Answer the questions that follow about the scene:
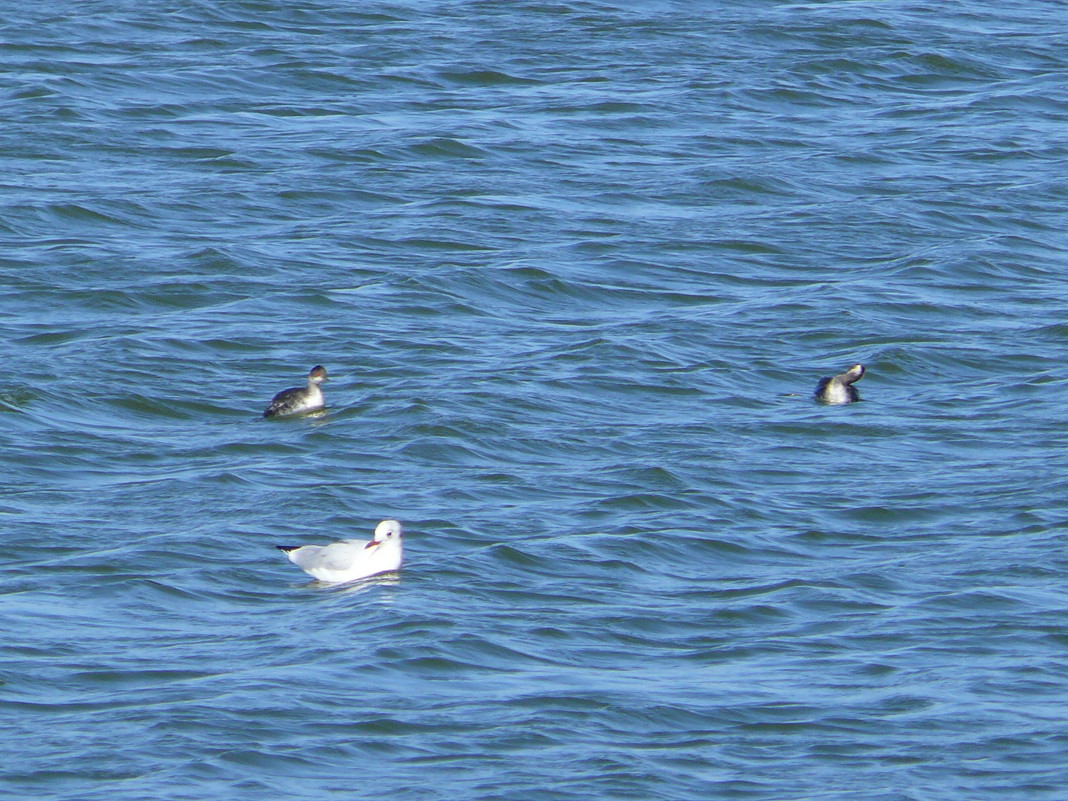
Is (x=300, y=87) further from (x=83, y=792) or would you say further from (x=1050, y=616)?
(x=83, y=792)

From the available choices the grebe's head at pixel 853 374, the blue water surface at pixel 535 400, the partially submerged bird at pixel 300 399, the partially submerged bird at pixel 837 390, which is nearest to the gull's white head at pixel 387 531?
the blue water surface at pixel 535 400

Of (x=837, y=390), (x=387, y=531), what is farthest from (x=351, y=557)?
(x=837, y=390)

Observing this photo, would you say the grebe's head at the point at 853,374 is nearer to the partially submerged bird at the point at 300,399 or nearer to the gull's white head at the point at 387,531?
the partially submerged bird at the point at 300,399

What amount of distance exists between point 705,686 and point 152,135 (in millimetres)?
14320

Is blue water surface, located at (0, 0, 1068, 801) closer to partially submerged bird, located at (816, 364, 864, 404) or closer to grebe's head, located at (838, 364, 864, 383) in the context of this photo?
partially submerged bird, located at (816, 364, 864, 404)

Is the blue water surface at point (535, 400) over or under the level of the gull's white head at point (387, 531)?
under

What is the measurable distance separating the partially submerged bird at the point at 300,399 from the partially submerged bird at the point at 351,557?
9.92 ft

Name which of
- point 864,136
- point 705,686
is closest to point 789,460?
point 705,686

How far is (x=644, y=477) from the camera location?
14.5 m

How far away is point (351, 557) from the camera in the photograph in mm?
12211

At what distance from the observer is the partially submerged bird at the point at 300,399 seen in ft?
50.4

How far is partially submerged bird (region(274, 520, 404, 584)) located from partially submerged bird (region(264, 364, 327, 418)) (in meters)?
3.02

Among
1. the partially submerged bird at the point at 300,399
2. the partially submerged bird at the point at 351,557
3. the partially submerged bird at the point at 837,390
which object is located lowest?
the partially submerged bird at the point at 837,390

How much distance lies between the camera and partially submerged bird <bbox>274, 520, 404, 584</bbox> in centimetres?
1216
